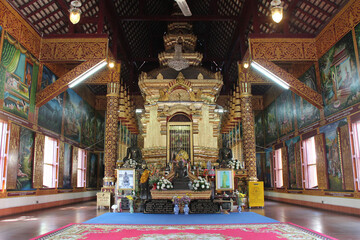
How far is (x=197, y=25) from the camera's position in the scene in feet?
75.5

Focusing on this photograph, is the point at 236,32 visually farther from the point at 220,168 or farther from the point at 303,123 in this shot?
the point at 220,168

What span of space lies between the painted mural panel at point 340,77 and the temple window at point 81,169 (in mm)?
13454

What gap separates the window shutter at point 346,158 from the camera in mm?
9758

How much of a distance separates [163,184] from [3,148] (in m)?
5.36

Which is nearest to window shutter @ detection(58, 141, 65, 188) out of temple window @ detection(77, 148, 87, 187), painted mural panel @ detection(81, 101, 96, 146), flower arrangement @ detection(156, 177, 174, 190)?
temple window @ detection(77, 148, 87, 187)

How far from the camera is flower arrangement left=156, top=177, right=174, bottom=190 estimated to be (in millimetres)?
10262

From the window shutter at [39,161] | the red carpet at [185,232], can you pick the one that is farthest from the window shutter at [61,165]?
the red carpet at [185,232]

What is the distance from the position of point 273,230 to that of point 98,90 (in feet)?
54.1

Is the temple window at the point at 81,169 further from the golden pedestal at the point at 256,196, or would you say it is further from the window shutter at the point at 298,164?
the window shutter at the point at 298,164

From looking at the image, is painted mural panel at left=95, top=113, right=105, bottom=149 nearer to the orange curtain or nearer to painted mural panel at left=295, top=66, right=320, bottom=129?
the orange curtain

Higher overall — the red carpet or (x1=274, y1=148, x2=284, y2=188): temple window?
(x1=274, y1=148, x2=284, y2=188): temple window

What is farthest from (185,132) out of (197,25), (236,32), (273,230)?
(197,25)

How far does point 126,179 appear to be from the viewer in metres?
11.4

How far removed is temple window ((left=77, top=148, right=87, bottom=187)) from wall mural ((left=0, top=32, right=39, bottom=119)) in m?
6.73
